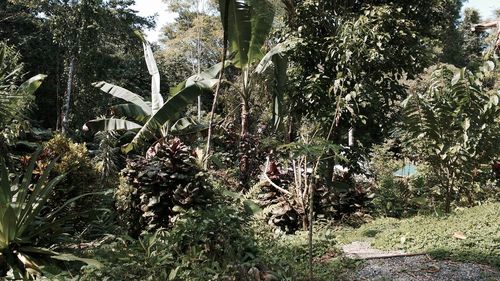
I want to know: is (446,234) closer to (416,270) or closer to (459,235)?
(459,235)

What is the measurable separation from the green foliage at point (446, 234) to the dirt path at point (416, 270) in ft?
0.56

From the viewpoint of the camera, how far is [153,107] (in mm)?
7508

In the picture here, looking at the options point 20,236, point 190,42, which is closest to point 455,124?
point 20,236

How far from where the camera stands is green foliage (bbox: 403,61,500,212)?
593 cm

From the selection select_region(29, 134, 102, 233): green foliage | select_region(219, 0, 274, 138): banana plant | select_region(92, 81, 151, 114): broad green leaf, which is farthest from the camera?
select_region(92, 81, 151, 114): broad green leaf

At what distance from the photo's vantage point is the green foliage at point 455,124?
19.5 feet

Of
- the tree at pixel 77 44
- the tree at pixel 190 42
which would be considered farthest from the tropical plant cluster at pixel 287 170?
the tree at pixel 190 42

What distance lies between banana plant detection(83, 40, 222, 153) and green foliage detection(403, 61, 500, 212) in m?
3.26

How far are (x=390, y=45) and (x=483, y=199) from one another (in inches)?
117

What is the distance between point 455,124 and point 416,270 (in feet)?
9.89

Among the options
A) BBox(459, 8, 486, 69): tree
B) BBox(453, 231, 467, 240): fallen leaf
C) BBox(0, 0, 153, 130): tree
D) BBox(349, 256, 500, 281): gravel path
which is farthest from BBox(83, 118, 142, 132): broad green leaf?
BBox(459, 8, 486, 69): tree

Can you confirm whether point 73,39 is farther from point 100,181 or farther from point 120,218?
point 120,218

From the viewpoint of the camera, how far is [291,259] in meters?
4.21

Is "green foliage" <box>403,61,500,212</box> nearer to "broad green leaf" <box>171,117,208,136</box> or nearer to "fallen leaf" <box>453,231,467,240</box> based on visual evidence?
"fallen leaf" <box>453,231,467,240</box>
